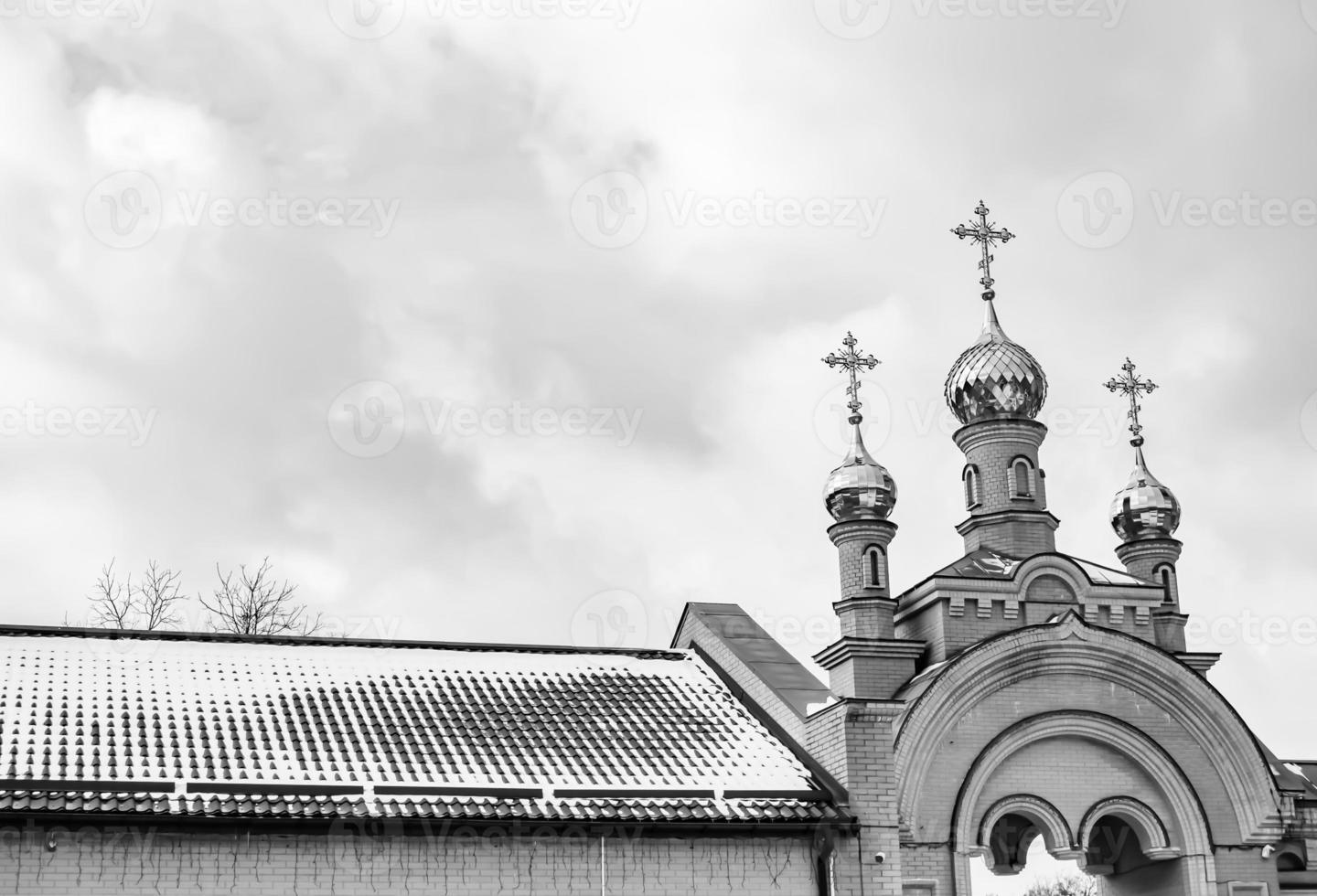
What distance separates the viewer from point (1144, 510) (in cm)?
2081

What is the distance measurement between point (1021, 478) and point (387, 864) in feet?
31.8

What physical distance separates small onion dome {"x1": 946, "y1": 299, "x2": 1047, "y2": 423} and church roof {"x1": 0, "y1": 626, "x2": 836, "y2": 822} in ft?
16.6

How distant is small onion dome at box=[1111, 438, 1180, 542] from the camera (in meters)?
20.8

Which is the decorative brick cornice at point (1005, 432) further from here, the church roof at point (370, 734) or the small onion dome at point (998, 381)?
the church roof at point (370, 734)

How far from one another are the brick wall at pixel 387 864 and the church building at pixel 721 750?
0.02 meters

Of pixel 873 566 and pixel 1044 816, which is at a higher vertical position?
pixel 873 566

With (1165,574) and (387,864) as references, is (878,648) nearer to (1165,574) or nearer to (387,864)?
(1165,574)

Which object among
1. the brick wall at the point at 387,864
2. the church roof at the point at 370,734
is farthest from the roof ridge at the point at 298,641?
the brick wall at the point at 387,864

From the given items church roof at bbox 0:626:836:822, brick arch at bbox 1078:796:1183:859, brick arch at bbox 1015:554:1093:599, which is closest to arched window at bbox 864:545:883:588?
brick arch at bbox 1015:554:1093:599

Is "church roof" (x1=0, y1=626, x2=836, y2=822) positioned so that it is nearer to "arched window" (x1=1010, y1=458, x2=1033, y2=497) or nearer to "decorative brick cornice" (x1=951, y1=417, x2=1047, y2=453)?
"arched window" (x1=1010, y1=458, x2=1033, y2=497)

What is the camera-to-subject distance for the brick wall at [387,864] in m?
13.0

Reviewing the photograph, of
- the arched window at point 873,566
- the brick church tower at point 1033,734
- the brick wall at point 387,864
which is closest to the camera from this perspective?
the brick wall at point 387,864

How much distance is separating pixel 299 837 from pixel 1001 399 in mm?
10518

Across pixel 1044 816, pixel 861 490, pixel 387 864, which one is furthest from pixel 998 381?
pixel 387 864
